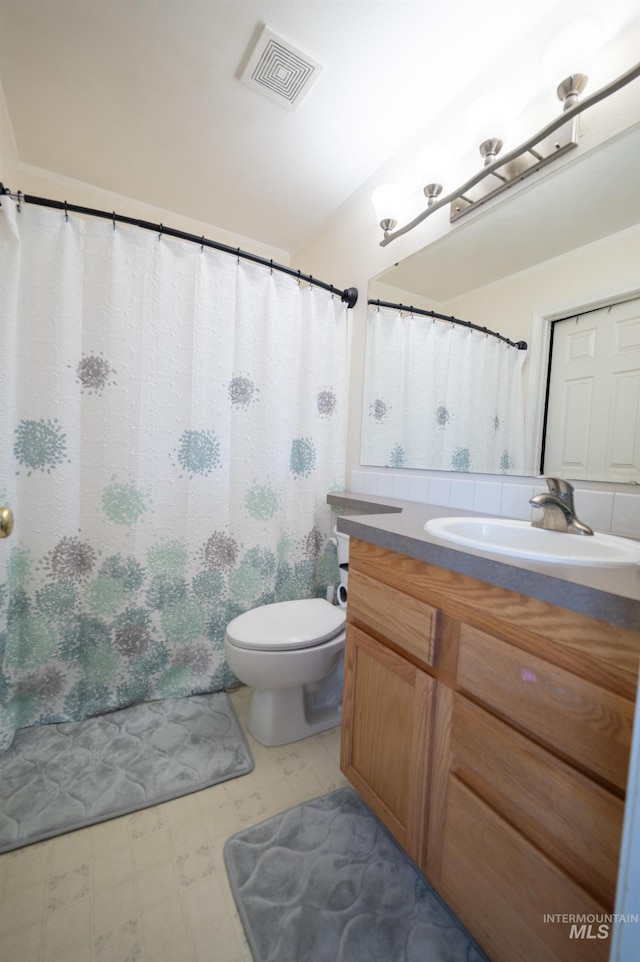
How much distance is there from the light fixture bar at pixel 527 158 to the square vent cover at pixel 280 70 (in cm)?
56

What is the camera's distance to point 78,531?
4.24 ft

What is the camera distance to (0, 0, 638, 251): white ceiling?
3.26 ft

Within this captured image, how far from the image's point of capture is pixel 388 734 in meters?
0.88

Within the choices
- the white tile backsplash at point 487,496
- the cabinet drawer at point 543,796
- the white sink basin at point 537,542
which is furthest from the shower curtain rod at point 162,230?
the cabinet drawer at point 543,796

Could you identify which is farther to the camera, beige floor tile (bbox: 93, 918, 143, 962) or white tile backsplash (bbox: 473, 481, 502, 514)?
white tile backsplash (bbox: 473, 481, 502, 514)

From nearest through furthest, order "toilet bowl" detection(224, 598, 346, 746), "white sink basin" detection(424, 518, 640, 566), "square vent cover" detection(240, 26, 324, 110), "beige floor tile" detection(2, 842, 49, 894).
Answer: "white sink basin" detection(424, 518, 640, 566), "beige floor tile" detection(2, 842, 49, 894), "square vent cover" detection(240, 26, 324, 110), "toilet bowl" detection(224, 598, 346, 746)

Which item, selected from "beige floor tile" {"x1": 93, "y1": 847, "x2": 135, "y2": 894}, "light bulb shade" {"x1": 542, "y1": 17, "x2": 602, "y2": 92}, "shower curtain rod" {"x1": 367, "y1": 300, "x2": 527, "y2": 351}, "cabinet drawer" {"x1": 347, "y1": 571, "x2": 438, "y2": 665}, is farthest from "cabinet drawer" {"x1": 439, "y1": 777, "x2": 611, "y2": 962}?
"light bulb shade" {"x1": 542, "y1": 17, "x2": 602, "y2": 92}

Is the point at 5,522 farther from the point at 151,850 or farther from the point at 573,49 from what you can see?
the point at 573,49

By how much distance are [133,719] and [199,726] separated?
26 centimetres

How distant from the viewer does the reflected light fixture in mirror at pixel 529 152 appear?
81cm

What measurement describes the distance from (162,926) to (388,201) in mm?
2195

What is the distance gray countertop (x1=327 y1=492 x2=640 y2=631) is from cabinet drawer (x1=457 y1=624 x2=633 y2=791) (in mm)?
111

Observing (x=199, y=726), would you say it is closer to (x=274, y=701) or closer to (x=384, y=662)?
(x=274, y=701)

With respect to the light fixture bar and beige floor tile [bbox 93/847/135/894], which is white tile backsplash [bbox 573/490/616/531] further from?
beige floor tile [bbox 93/847/135/894]
